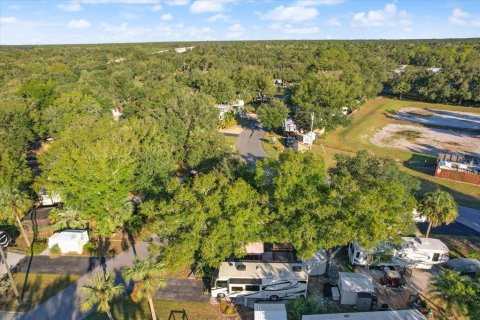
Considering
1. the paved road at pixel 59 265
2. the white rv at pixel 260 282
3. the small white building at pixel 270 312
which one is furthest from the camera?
the paved road at pixel 59 265

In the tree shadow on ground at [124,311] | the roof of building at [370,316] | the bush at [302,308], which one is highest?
the roof of building at [370,316]

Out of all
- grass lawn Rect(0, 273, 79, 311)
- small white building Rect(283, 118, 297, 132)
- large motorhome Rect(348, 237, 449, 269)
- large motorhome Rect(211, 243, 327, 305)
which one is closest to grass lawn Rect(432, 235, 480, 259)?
large motorhome Rect(348, 237, 449, 269)

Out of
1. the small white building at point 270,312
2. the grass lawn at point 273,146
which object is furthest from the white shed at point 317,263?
the grass lawn at point 273,146

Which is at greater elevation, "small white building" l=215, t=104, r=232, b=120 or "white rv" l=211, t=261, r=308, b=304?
"small white building" l=215, t=104, r=232, b=120

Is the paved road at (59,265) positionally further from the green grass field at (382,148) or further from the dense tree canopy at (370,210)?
the green grass field at (382,148)

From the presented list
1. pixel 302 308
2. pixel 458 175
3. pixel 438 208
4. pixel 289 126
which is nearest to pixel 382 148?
pixel 458 175

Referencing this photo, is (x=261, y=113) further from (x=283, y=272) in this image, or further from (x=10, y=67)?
(x=10, y=67)

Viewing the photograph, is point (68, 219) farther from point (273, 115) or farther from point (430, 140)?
point (430, 140)

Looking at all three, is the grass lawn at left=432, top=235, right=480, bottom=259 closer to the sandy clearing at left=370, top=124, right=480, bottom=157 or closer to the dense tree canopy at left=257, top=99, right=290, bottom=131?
the sandy clearing at left=370, top=124, right=480, bottom=157
